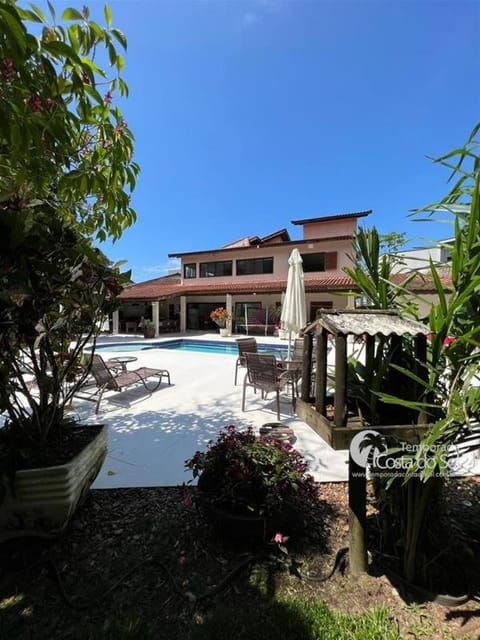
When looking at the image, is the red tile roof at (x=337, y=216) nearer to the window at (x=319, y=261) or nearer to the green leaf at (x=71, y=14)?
the window at (x=319, y=261)

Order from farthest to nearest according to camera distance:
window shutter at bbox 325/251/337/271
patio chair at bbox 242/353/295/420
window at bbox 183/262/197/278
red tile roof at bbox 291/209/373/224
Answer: window at bbox 183/262/197/278 → red tile roof at bbox 291/209/373/224 → window shutter at bbox 325/251/337/271 → patio chair at bbox 242/353/295/420

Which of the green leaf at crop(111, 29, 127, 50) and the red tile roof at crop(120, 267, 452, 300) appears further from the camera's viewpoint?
the red tile roof at crop(120, 267, 452, 300)

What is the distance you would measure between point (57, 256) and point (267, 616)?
286 centimetres

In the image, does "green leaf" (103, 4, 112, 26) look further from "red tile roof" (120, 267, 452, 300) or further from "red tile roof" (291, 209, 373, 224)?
"red tile roof" (291, 209, 373, 224)

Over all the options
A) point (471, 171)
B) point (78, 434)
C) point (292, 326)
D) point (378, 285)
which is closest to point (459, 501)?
point (378, 285)

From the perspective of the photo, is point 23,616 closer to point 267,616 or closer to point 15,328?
point 267,616

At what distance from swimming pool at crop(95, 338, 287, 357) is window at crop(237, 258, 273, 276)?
797 cm

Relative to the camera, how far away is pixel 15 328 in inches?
82.8

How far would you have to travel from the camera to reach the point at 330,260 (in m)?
19.5

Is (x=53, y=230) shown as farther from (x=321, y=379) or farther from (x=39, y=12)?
(x=321, y=379)

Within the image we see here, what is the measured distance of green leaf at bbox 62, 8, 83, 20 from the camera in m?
1.25

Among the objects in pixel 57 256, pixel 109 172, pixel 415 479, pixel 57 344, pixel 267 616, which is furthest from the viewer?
pixel 57 344

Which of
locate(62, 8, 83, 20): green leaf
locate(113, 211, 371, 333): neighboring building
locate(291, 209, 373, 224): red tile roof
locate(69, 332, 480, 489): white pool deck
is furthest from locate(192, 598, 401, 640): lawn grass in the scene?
locate(291, 209, 373, 224): red tile roof

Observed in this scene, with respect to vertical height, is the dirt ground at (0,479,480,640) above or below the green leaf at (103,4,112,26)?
below
